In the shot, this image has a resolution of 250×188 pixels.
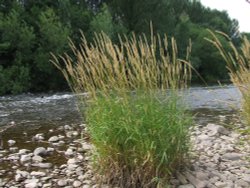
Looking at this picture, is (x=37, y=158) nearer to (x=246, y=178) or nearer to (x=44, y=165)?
(x=44, y=165)

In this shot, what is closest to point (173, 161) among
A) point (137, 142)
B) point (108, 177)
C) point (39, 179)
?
point (137, 142)

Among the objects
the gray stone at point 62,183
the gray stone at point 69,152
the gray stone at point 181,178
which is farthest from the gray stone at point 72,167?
the gray stone at point 181,178

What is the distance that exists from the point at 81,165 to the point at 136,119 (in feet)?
5.61

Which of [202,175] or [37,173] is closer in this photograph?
[202,175]

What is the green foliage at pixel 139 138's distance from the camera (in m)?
4.13

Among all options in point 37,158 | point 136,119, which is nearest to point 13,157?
point 37,158

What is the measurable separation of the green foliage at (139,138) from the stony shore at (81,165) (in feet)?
1.10

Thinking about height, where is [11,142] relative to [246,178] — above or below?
above

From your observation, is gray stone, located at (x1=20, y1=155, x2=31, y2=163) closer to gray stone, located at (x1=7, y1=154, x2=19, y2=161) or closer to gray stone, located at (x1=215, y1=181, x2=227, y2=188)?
gray stone, located at (x1=7, y1=154, x2=19, y2=161)

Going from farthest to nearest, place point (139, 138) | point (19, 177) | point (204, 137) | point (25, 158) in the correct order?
1. point (204, 137)
2. point (25, 158)
3. point (19, 177)
4. point (139, 138)

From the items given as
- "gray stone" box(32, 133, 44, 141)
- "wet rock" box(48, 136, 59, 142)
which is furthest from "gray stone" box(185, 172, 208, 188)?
"gray stone" box(32, 133, 44, 141)

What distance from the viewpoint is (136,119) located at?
165 inches

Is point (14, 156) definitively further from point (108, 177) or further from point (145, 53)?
point (145, 53)

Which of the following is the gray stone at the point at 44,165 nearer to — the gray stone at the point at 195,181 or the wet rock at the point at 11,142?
the wet rock at the point at 11,142
